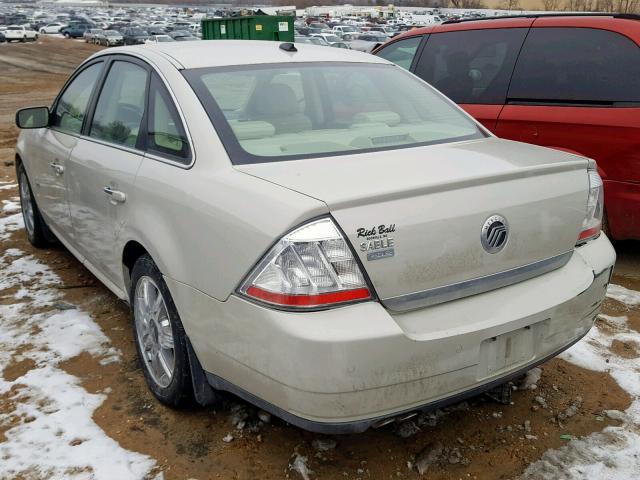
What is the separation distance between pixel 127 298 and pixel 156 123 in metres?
0.92

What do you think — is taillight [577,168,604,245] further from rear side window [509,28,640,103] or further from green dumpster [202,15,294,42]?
green dumpster [202,15,294,42]

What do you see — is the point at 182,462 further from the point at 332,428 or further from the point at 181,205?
the point at 181,205

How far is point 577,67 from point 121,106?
3.28 metres

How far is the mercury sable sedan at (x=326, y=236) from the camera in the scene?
2.06 m

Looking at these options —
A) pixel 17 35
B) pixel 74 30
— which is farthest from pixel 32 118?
pixel 74 30

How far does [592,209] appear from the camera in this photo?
2.74m

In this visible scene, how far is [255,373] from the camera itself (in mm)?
2180

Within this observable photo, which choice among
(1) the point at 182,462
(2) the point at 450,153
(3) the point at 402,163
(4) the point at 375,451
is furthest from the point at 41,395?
(2) the point at 450,153

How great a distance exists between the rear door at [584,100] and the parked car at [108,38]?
1850 inches

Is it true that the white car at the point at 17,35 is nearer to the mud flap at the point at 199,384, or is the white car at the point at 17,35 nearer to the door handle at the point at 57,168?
the door handle at the point at 57,168

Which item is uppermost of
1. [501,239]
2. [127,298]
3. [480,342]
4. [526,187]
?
[526,187]

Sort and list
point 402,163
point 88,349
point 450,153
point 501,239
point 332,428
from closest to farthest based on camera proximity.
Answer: point 332,428
point 501,239
point 402,163
point 450,153
point 88,349

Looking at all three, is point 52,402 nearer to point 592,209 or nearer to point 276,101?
point 276,101

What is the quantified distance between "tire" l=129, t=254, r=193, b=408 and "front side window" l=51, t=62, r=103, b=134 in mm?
1393
